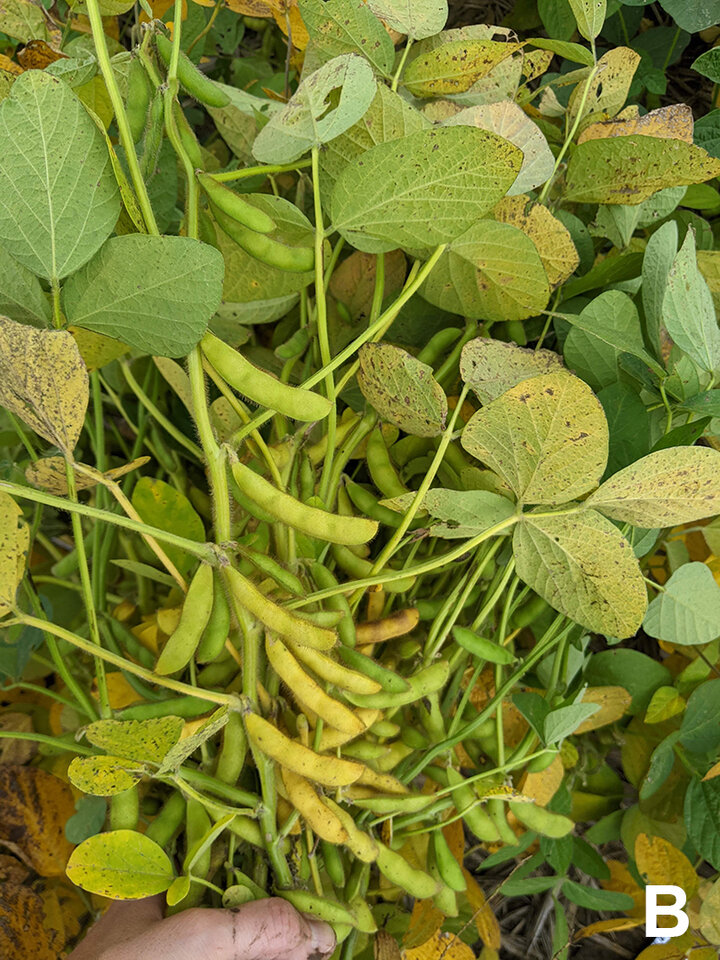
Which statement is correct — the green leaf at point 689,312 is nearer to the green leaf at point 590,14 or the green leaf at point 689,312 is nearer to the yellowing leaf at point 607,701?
the green leaf at point 590,14

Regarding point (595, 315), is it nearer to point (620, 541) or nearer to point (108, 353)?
point (620, 541)

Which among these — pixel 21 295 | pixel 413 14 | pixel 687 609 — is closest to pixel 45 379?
pixel 21 295

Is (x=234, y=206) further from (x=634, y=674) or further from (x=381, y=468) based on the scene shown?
(x=634, y=674)

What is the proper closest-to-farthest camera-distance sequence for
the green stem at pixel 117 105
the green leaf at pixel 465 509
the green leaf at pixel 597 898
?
the green stem at pixel 117 105 < the green leaf at pixel 465 509 < the green leaf at pixel 597 898

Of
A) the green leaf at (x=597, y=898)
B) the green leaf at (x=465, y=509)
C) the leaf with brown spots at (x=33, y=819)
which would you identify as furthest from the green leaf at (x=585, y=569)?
the leaf with brown spots at (x=33, y=819)

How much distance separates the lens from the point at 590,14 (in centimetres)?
45

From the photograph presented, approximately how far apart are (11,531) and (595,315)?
34 cm

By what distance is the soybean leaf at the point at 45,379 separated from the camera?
34 cm

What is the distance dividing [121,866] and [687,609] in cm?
36

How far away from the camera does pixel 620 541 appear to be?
1.30ft

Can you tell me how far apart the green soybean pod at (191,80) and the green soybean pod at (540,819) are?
1.48 feet

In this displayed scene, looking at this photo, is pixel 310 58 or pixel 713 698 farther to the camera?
pixel 713 698

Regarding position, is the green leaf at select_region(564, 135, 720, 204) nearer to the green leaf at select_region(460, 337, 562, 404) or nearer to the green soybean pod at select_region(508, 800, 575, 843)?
the green leaf at select_region(460, 337, 562, 404)

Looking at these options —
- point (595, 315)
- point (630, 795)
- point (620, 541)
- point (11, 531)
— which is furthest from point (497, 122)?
point (630, 795)
